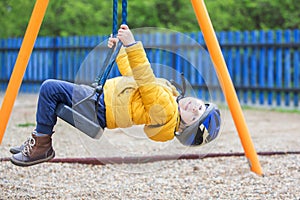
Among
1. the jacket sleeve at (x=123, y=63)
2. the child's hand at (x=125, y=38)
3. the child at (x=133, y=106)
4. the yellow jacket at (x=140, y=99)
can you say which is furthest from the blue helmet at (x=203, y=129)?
the child's hand at (x=125, y=38)

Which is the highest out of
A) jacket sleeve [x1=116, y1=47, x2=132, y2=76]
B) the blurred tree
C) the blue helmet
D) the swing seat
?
jacket sleeve [x1=116, y1=47, x2=132, y2=76]

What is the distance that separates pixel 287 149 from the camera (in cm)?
621

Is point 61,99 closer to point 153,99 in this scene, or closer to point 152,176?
point 153,99

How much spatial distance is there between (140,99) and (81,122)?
14.0 inches

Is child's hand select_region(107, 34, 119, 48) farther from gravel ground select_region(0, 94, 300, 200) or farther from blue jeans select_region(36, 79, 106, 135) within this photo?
gravel ground select_region(0, 94, 300, 200)

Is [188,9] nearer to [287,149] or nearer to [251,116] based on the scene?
[251,116]

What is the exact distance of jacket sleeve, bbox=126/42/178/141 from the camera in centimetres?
348

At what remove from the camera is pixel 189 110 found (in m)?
3.74

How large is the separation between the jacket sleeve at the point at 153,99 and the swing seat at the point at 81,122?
11.9 inches

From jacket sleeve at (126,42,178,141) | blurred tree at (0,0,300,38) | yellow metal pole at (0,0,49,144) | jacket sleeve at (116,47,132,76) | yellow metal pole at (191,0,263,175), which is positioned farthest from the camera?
blurred tree at (0,0,300,38)

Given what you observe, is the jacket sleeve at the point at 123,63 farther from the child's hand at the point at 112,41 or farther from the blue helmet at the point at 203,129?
the blue helmet at the point at 203,129

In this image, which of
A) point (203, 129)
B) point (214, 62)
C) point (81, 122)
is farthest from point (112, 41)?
point (214, 62)

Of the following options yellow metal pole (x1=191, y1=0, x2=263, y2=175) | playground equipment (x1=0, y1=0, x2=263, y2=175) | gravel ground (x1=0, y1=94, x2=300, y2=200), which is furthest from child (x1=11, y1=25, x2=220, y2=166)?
yellow metal pole (x1=191, y1=0, x2=263, y2=175)

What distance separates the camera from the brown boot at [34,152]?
12.2ft
